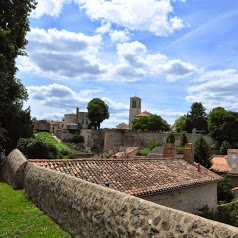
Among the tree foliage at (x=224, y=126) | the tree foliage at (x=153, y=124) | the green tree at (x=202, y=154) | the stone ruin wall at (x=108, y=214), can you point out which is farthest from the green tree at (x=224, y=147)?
the stone ruin wall at (x=108, y=214)

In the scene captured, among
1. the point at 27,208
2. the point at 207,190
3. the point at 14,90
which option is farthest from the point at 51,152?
the point at 27,208

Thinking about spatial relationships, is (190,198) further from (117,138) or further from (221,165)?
(117,138)

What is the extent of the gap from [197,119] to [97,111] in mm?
29820

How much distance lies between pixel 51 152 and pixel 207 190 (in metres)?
14.6

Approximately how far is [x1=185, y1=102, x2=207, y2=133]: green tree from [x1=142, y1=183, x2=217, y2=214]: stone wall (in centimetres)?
6774

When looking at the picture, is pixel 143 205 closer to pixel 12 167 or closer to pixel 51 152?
pixel 12 167

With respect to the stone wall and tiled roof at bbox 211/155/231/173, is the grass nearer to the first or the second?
the stone wall

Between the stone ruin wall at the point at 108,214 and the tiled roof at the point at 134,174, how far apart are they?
3.90 m

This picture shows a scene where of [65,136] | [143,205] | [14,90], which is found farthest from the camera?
[65,136]

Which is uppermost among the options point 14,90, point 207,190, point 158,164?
point 14,90

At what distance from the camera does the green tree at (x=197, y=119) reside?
8694 centimetres

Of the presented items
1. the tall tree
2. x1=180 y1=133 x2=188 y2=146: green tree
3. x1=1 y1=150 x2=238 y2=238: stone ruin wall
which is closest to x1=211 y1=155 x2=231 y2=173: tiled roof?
x1=180 y1=133 x2=188 y2=146: green tree

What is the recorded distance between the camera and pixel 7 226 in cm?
905

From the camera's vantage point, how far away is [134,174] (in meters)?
16.6
